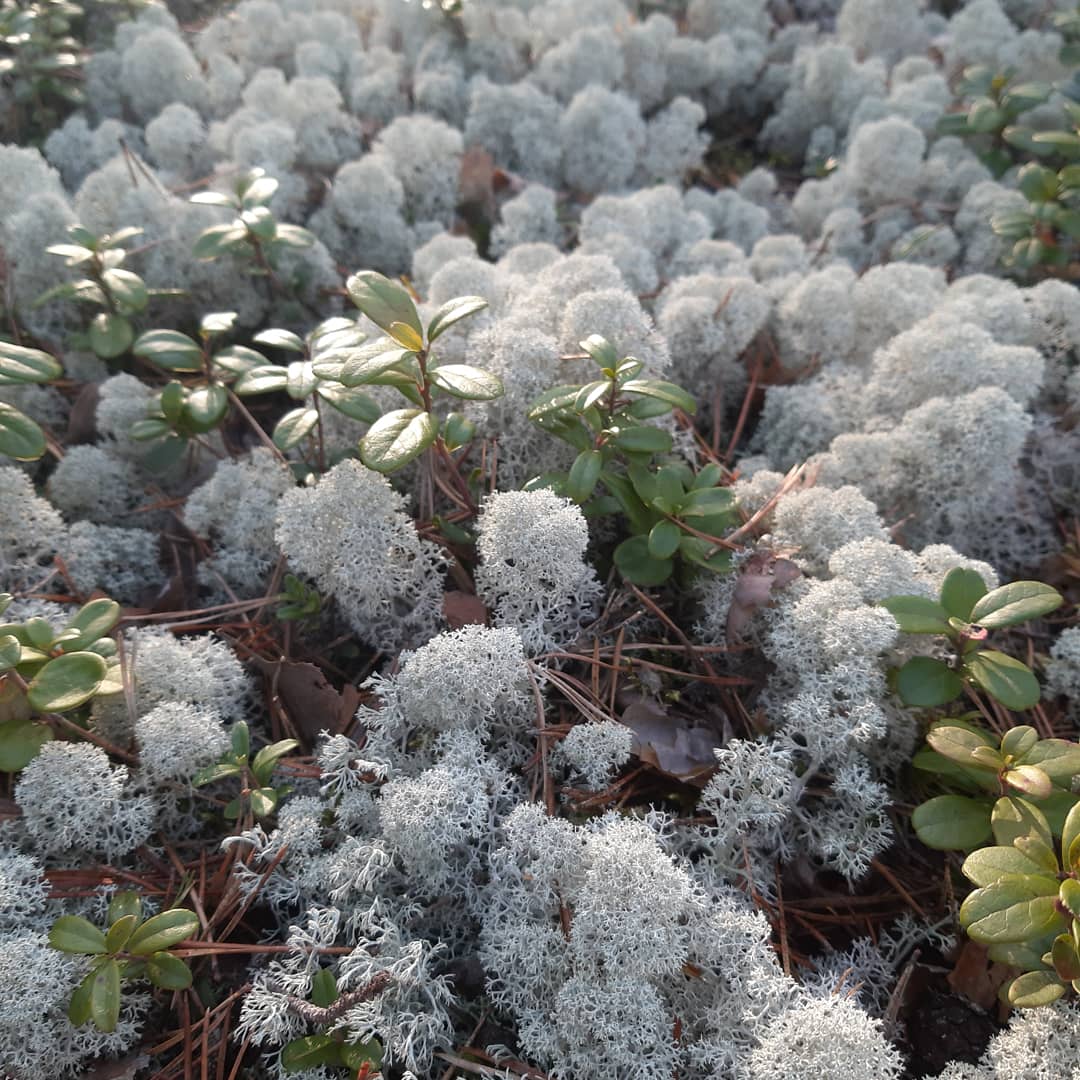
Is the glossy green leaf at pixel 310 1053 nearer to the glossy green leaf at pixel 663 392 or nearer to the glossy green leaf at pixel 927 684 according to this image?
the glossy green leaf at pixel 927 684

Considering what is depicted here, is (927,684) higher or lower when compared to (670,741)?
higher

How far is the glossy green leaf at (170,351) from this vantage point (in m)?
2.39

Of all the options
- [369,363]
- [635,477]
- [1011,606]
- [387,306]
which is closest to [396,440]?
[369,363]

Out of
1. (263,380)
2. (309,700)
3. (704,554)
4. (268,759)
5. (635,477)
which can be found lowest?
(309,700)

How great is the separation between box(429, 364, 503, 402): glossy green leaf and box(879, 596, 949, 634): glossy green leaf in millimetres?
975

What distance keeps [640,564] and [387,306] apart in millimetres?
849

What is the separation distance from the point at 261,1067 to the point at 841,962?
3.72 feet

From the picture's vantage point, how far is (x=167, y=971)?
1.51 m

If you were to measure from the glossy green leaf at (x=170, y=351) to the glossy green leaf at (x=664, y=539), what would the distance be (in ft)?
4.64

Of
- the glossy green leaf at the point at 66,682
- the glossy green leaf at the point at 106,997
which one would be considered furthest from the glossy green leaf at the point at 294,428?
the glossy green leaf at the point at 106,997

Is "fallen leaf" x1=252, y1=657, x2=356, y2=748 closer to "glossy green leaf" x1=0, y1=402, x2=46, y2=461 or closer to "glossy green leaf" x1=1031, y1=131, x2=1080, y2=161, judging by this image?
"glossy green leaf" x1=0, y1=402, x2=46, y2=461

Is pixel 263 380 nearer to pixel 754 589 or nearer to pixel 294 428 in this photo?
pixel 294 428

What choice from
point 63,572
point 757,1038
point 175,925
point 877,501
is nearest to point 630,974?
point 757,1038

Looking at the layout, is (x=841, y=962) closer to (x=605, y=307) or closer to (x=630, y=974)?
(x=630, y=974)
